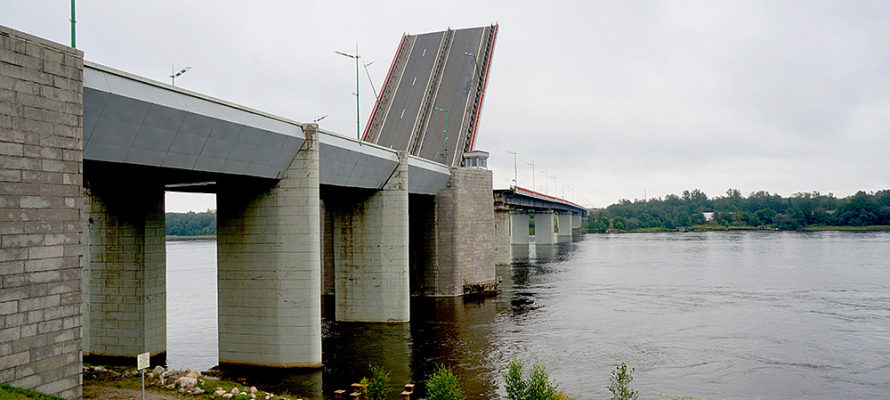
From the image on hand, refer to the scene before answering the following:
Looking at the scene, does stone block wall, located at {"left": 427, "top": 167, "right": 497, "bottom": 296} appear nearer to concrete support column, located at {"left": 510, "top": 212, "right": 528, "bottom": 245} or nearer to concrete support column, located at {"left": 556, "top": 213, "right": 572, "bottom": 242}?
concrete support column, located at {"left": 510, "top": 212, "right": 528, "bottom": 245}

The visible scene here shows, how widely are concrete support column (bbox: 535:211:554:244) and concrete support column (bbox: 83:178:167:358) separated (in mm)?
92254

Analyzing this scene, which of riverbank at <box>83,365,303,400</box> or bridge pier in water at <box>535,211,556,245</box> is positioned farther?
bridge pier in water at <box>535,211,556,245</box>

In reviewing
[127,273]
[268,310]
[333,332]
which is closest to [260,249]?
[268,310]

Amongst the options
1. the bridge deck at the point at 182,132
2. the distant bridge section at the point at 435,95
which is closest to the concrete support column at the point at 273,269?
the bridge deck at the point at 182,132

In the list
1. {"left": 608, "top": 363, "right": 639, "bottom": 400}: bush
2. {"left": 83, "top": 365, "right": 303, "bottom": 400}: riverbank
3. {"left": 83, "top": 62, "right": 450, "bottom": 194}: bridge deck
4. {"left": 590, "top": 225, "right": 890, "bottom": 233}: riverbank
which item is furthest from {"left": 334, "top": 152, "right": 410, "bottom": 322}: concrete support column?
{"left": 590, "top": 225, "right": 890, "bottom": 233}: riverbank

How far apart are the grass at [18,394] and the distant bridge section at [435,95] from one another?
37.1m

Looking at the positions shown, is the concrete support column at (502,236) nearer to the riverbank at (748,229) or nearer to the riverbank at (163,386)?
the riverbank at (163,386)

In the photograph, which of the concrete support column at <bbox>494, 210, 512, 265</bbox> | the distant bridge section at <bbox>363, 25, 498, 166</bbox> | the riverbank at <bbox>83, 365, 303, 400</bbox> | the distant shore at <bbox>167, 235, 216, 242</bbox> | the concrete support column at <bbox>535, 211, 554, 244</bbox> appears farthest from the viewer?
the distant shore at <bbox>167, 235, 216, 242</bbox>

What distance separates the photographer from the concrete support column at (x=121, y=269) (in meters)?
20.5

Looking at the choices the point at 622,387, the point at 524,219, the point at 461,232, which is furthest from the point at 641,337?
the point at 524,219

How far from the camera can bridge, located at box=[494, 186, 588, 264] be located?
216ft

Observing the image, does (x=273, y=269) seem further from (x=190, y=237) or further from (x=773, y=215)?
(x=773, y=215)

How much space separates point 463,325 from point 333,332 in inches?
244

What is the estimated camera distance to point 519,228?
116m
